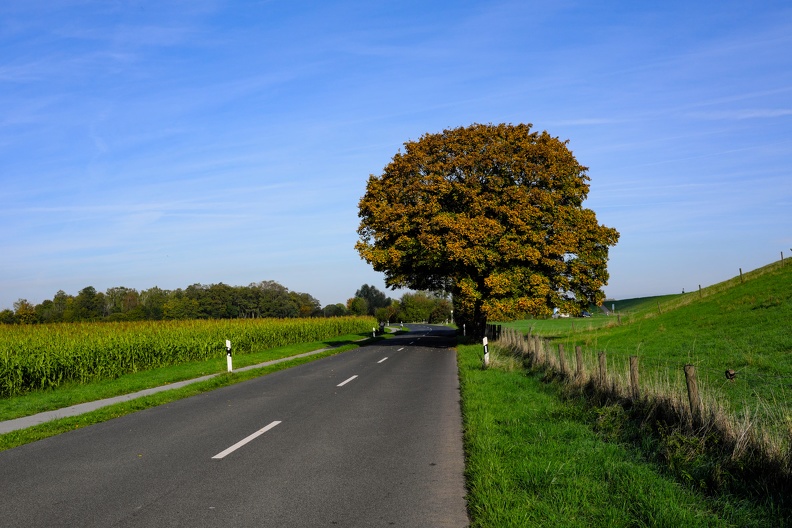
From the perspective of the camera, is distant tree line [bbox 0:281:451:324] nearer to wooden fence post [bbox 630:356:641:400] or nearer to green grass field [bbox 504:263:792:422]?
green grass field [bbox 504:263:792:422]

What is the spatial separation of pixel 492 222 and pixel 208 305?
317 ft

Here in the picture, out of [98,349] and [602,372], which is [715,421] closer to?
[602,372]

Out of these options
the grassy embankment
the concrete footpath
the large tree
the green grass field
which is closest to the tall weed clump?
the grassy embankment

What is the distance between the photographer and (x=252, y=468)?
280 inches

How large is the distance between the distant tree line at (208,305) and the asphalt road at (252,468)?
6325 cm

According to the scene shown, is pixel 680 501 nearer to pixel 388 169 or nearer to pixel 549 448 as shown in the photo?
pixel 549 448

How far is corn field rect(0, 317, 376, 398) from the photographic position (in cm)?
1700

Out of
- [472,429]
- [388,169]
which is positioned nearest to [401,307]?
[388,169]

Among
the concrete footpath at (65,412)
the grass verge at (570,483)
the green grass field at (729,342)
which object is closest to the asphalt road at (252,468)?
the grass verge at (570,483)

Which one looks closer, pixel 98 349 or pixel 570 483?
pixel 570 483

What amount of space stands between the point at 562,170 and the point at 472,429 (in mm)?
26061

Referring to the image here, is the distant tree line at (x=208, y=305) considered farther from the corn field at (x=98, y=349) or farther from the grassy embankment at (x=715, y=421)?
the grassy embankment at (x=715, y=421)

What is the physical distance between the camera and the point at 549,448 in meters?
7.54

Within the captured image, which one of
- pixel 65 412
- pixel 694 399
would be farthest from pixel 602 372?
pixel 65 412
